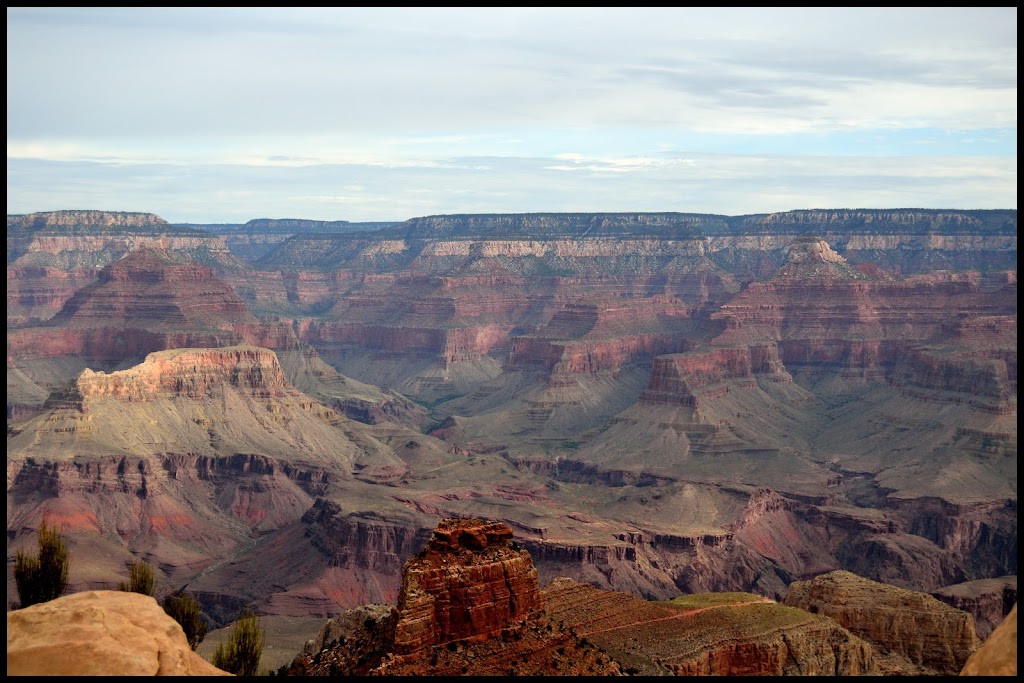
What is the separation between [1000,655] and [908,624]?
2158 inches

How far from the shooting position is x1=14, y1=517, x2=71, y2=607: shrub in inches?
2258

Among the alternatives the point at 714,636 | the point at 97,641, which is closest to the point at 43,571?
the point at 97,641

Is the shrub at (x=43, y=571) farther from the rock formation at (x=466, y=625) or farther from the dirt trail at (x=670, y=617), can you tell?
the dirt trail at (x=670, y=617)

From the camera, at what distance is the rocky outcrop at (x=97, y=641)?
36.8m

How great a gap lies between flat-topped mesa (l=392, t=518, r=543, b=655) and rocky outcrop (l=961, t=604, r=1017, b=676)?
22.6 metres

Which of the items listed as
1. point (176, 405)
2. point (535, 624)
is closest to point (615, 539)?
point (176, 405)

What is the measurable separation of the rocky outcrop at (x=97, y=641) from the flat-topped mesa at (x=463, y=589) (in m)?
12.1

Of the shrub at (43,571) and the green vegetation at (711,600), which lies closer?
the shrub at (43,571)

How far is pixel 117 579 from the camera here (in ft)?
438

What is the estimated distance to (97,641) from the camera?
37844 mm

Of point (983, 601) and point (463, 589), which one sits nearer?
point (463, 589)

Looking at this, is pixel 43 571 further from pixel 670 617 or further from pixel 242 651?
pixel 670 617

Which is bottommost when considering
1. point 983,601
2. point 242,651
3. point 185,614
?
point 983,601

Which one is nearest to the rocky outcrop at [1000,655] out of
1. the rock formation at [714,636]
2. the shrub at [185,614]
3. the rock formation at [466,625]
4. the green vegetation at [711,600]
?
the rock formation at [466,625]
